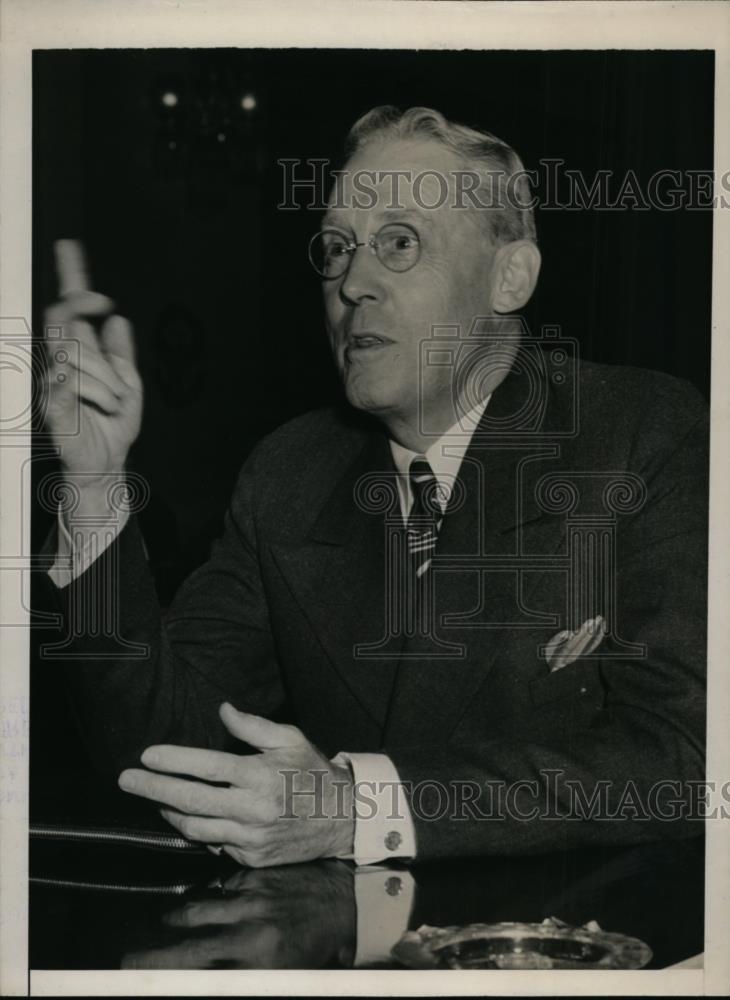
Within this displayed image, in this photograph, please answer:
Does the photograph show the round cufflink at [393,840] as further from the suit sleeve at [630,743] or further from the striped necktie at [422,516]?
the striped necktie at [422,516]

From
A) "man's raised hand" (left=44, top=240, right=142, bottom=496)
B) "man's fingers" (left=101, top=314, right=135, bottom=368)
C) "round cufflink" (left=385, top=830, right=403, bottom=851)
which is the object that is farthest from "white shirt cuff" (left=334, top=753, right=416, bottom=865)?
"man's fingers" (left=101, top=314, right=135, bottom=368)

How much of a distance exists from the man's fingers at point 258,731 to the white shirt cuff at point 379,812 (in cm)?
9

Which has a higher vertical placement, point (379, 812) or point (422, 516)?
point (422, 516)

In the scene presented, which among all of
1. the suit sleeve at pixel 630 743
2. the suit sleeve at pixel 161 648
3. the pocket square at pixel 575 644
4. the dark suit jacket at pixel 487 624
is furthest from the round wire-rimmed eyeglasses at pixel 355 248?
the pocket square at pixel 575 644

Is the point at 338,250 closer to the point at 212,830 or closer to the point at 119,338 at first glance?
the point at 119,338

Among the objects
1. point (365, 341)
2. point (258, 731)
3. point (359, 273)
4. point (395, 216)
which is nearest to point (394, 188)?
point (395, 216)

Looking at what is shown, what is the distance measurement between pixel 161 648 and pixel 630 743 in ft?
2.75

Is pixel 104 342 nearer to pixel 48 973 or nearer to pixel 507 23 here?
pixel 507 23

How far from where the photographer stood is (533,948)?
220cm

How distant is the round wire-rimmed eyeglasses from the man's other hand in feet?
2.59

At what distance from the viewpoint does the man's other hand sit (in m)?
2.18

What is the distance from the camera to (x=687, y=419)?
229cm

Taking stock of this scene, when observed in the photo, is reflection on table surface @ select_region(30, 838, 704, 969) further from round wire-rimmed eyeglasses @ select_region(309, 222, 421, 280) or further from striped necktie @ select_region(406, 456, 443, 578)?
round wire-rimmed eyeglasses @ select_region(309, 222, 421, 280)

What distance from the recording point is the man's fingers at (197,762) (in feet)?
7.16
